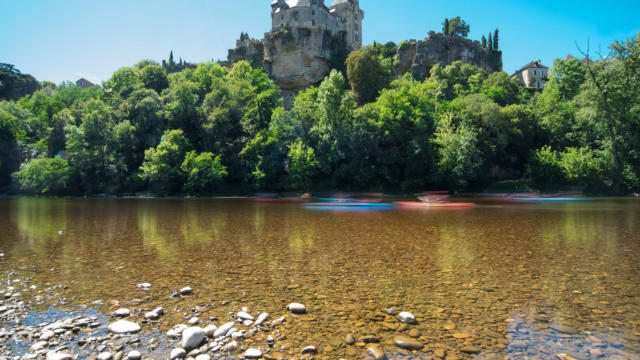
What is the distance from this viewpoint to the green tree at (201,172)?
41.1 metres

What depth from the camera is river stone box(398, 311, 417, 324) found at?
4.57 meters

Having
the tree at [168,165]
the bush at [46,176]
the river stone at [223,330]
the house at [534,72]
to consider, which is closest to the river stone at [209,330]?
the river stone at [223,330]

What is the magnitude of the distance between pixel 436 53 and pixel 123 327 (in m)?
76.1

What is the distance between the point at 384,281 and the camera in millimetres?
6523

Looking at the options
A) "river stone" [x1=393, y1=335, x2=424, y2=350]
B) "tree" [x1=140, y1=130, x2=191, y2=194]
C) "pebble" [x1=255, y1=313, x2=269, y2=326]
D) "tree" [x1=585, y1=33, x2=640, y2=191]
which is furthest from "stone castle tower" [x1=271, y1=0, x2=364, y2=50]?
"river stone" [x1=393, y1=335, x2=424, y2=350]

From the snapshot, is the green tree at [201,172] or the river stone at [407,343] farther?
the green tree at [201,172]

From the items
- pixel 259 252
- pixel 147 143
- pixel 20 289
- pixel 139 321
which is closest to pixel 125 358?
pixel 139 321

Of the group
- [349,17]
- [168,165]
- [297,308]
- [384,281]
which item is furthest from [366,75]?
[297,308]

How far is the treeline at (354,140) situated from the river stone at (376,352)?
35438 millimetres

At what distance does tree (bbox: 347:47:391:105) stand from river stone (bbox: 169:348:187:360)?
54.0 m

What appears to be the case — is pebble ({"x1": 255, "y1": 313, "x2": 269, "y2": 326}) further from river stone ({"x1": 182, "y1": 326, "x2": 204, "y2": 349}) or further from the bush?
the bush

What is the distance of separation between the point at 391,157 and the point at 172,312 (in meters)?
38.0

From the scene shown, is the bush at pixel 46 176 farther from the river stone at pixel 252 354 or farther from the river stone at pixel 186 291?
the river stone at pixel 252 354

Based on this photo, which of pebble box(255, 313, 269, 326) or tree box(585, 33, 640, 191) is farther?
tree box(585, 33, 640, 191)
